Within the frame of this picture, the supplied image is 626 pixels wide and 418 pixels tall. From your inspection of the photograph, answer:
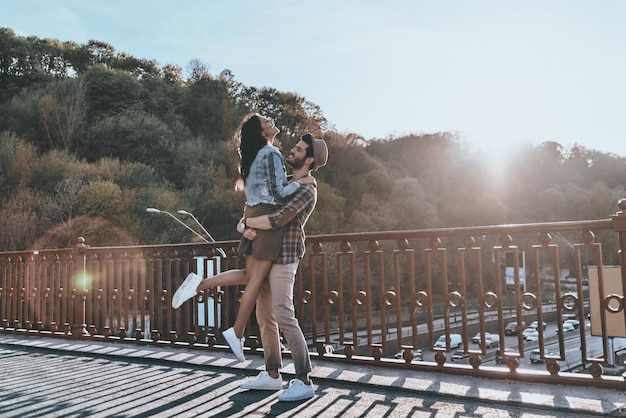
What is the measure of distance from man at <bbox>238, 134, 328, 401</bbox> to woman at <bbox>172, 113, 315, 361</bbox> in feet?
0.22

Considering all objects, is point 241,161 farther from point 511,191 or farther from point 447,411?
point 511,191

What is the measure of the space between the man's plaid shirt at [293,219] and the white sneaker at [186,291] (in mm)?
A: 574

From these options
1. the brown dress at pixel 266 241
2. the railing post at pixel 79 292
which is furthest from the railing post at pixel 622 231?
the railing post at pixel 79 292

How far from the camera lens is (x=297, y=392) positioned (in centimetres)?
342

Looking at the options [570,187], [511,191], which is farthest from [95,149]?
[570,187]

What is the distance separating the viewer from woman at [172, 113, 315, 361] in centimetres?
349

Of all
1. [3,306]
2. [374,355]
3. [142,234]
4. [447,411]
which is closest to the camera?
[447,411]

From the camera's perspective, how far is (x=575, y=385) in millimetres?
3584

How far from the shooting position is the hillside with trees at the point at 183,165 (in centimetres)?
3378

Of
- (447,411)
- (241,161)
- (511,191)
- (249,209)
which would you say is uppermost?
(511,191)

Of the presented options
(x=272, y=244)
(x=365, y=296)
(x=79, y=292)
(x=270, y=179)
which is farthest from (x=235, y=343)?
(x=79, y=292)

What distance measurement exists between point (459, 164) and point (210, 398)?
2350 inches

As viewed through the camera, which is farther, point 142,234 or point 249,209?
point 142,234

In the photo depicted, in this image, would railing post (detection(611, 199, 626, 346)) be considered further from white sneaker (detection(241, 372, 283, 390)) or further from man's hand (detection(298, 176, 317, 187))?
white sneaker (detection(241, 372, 283, 390))
